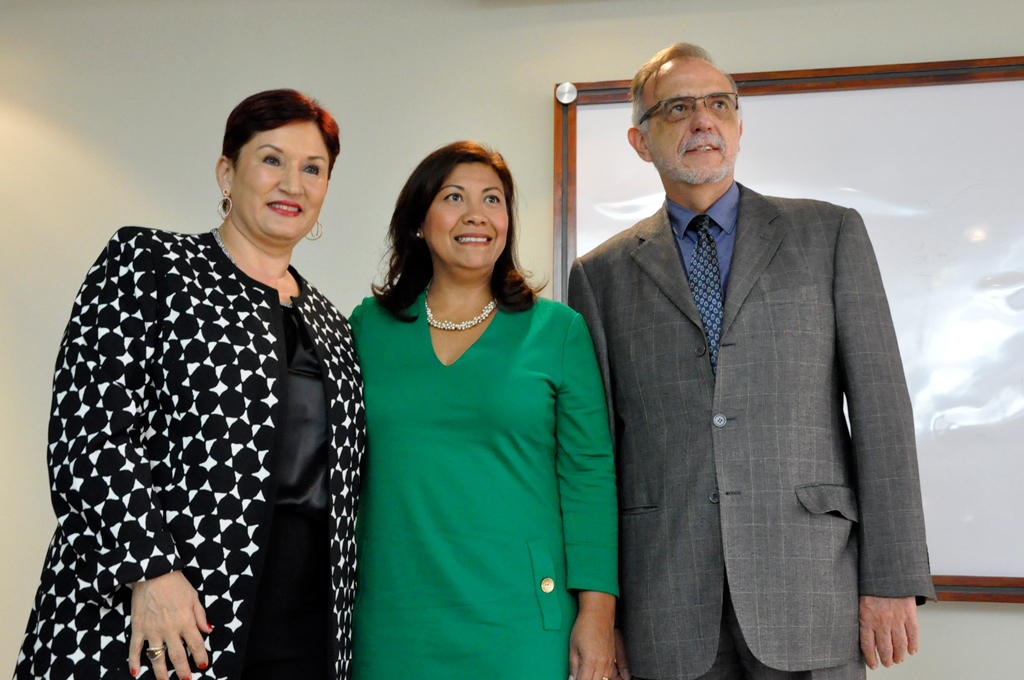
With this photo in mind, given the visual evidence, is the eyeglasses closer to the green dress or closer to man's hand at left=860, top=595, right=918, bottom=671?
the green dress

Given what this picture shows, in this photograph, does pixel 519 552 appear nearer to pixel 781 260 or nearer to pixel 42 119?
pixel 781 260

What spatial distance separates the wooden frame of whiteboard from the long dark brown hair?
68 centimetres

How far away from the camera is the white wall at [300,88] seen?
106 inches

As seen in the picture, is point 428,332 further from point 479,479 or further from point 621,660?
point 621,660

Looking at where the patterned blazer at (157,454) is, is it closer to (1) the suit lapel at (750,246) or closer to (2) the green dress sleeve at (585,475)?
(2) the green dress sleeve at (585,475)

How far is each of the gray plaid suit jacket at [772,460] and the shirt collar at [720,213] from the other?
0.04m

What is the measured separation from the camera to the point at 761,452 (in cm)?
167

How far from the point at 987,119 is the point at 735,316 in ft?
4.61

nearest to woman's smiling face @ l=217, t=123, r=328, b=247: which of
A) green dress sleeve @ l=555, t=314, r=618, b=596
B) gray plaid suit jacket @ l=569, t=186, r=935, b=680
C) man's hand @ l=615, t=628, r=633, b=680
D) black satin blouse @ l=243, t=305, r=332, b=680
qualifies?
black satin blouse @ l=243, t=305, r=332, b=680

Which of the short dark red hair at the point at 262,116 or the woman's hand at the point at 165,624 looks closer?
the woman's hand at the point at 165,624

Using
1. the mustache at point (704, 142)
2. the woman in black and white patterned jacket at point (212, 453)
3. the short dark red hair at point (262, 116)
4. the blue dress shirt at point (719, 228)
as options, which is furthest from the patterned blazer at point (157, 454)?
the mustache at point (704, 142)

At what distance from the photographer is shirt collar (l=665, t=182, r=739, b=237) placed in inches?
73.6

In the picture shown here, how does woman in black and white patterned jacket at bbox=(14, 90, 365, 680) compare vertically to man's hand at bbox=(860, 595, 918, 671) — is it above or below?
above

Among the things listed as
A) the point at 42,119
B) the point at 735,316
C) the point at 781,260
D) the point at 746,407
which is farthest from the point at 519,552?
the point at 42,119
